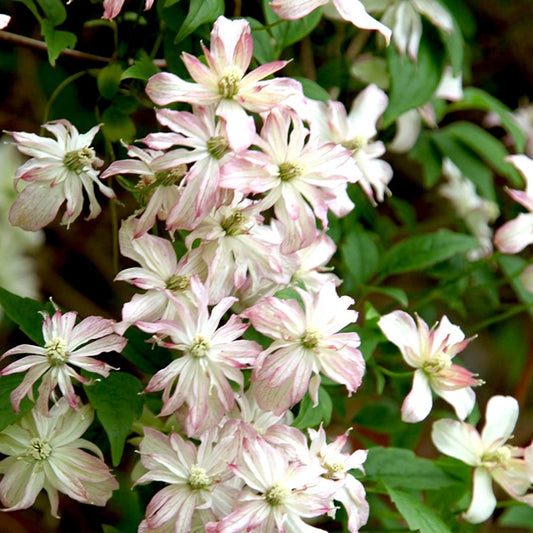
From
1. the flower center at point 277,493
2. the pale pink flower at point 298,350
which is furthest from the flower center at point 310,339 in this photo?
the flower center at point 277,493

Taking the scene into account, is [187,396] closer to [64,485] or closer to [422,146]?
[64,485]

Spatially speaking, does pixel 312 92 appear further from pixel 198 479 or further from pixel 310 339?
pixel 198 479

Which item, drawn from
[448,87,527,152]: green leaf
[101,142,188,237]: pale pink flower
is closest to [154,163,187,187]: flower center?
[101,142,188,237]: pale pink flower

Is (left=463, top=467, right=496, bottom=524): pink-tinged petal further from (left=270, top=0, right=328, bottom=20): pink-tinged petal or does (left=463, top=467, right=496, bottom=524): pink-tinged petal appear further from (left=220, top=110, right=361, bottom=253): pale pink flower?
(left=270, top=0, right=328, bottom=20): pink-tinged petal

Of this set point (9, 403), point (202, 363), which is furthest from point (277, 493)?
point (9, 403)

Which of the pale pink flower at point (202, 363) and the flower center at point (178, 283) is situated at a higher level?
the flower center at point (178, 283)

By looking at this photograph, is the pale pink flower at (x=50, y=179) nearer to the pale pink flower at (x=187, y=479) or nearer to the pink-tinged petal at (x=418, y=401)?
the pale pink flower at (x=187, y=479)
